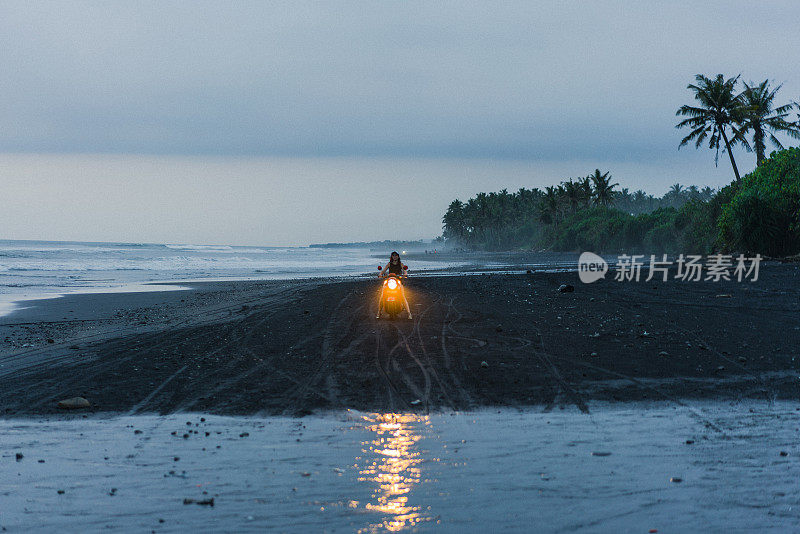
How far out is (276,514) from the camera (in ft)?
15.1

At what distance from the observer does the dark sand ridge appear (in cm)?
873

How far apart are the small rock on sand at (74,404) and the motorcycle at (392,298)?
851 cm

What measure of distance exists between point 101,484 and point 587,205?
12729cm

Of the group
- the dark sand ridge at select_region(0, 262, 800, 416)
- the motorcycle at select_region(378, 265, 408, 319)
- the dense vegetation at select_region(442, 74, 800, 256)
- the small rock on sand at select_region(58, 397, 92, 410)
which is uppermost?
the dense vegetation at select_region(442, 74, 800, 256)

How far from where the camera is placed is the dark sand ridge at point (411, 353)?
873cm

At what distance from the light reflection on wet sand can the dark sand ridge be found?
0.82m

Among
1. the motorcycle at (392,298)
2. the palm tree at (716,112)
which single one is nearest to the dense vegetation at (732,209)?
the palm tree at (716,112)

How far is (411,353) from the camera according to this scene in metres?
11.5

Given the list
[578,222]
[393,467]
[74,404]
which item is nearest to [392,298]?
[74,404]

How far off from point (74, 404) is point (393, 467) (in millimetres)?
5056

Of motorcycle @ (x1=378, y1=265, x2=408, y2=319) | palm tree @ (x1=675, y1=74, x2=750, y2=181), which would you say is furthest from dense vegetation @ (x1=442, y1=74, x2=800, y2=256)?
motorcycle @ (x1=378, y1=265, x2=408, y2=319)

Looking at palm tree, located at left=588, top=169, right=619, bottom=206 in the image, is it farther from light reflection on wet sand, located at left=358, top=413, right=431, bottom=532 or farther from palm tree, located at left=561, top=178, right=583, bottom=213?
light reflection on wet sand, located at left=358, top=413, right=431, bottom=532

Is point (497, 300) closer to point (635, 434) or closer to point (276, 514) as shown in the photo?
point (635, 434)

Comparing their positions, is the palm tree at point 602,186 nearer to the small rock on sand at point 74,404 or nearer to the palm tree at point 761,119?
the palm tree at point 761,119
